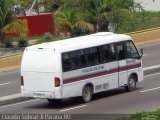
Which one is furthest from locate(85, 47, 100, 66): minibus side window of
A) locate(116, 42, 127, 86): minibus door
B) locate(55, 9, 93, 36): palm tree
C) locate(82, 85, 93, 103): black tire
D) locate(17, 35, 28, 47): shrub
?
locate(55, 9, 93, 36): palm tree

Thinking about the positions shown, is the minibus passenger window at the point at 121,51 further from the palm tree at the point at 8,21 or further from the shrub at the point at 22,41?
the palm tree at the point at 8,21

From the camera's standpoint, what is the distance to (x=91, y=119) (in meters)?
18.7

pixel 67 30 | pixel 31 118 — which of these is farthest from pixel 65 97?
pixel 67 30

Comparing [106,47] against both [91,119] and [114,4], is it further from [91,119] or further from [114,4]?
[114,4]

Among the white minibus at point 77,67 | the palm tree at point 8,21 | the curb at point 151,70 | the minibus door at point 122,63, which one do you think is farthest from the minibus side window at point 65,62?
the palm tree at point 8,21

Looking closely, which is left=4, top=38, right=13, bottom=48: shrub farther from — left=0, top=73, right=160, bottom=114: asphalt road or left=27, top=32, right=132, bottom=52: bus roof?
left=27, top=32, right=132, bottom=52: bus roof

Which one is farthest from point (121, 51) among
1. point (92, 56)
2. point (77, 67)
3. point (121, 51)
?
point (77, 67)

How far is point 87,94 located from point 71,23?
20580mm

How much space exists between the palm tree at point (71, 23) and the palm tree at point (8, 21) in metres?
2.29

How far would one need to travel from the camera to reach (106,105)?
2186cm

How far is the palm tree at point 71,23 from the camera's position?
140 ft

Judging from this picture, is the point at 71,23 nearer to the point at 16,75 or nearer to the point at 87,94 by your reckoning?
the point at 16,75

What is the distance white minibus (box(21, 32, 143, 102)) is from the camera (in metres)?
21.7

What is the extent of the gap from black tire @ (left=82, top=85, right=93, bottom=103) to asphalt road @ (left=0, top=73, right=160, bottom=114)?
161 mm
